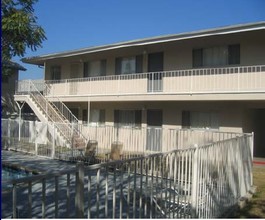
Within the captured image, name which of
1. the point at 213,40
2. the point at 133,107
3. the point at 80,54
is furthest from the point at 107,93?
the point at 213,40

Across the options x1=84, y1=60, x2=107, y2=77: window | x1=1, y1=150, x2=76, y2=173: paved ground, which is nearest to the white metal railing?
x1=1, y1=150, x2=76, y2=173: paved ground

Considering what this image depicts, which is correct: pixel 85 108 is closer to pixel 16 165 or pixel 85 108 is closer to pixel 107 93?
pixel 107 93

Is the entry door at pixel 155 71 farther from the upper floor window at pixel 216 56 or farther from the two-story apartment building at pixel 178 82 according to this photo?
the upper floor window at pixel 216 56

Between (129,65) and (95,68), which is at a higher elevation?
(95,68)

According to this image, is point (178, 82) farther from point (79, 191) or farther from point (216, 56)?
point (79, 191)

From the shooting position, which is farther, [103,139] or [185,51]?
[185,51]

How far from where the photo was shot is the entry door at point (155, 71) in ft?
63.0

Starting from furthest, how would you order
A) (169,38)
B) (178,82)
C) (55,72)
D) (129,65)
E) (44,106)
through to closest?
1. (55,72)
2. (44,106)
3. (129,65)
4. (178,82)
5. (169,38)

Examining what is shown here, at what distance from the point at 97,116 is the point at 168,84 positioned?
690cm

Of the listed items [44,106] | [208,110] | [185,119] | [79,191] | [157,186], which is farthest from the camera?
[44,106]

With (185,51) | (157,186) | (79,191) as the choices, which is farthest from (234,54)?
(79,191)

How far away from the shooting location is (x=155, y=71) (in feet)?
65.6

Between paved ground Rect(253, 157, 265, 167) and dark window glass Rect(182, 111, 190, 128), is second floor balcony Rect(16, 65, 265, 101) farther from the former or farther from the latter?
paved ground Rect(253, 157, 265, 167)

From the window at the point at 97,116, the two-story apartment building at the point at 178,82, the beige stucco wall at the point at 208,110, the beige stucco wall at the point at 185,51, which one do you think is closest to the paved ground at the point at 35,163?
the two-story apartment building at the point at 178,82
